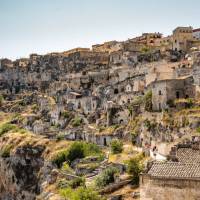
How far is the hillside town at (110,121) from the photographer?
989 inches

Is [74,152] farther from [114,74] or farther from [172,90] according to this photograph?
[114,74]

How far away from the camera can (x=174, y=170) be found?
14055 mm

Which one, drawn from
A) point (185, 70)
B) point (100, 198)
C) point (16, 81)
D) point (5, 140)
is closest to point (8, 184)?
point (5, 140)

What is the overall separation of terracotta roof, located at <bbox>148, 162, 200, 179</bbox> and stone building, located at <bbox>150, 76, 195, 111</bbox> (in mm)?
25981

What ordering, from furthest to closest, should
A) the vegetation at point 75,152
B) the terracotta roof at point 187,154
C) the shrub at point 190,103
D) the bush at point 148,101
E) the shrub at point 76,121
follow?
the shrub at point 76,121, the vegetation at point 75,152, the bush at point 148,101, the shrub at point 190,103, the terracotta roof at point 187,154

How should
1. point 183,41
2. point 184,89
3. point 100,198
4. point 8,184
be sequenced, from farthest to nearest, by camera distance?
point 183,41 → point 8,184 → point 184,89 → point 100,198

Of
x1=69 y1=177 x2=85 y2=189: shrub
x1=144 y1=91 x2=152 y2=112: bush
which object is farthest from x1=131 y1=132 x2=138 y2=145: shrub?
x1=69 y1=177 x2=85 y2=189: shrub

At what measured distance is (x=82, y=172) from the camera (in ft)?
125

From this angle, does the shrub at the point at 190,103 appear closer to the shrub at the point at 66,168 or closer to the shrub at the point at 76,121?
the shrub at the point at 66,168

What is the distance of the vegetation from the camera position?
148 ft

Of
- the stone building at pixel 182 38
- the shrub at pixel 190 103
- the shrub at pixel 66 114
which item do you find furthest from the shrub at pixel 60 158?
the stone building at pixel 182 38

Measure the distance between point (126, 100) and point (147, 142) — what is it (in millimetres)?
13055

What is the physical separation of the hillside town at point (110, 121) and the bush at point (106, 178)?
0.37 metres

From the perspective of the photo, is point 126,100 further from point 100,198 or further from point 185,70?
point 100,198
